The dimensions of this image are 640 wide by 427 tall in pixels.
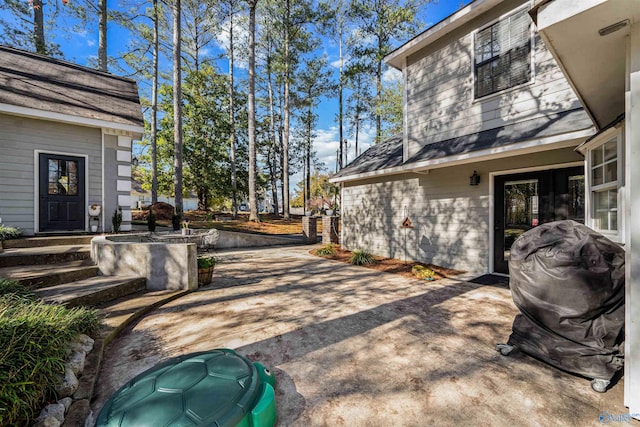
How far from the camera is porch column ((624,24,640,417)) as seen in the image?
1.76m

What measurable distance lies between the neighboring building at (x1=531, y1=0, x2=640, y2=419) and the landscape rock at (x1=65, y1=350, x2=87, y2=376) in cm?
392

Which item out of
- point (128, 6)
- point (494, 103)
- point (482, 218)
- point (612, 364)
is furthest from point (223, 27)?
point (612, 364)

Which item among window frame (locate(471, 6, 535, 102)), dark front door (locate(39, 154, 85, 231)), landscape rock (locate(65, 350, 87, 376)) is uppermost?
window frame (locate(471, 6, 535, 102))

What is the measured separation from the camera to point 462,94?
585cm

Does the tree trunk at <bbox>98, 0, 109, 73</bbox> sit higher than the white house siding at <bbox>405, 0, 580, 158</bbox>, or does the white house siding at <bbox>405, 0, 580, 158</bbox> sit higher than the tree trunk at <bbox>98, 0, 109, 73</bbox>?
the tree trunk at <bbox>98, 0, 109, 73</bbox>

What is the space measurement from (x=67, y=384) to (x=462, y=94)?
736 centimetres

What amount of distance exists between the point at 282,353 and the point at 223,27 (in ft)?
63.2

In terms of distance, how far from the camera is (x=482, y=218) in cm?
553

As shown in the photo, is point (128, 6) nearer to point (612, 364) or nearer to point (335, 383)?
point (335, 383)

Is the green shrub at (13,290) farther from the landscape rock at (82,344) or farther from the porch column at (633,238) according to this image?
the porch column at (633,238)

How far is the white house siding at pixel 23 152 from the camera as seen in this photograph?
570 centimetres

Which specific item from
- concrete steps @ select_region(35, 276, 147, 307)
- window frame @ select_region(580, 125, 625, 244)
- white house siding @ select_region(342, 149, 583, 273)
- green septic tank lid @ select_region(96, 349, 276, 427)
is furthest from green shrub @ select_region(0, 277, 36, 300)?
white house siding @ select_region(342, 149, 583, 273)

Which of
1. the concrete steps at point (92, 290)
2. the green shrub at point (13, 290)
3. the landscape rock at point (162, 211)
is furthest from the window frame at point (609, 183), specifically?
the landscape rock at point (162, 211)

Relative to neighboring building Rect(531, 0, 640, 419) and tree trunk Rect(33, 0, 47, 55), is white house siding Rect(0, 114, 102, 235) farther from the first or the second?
neighboring building Rect(531, 0, 640, 419)
